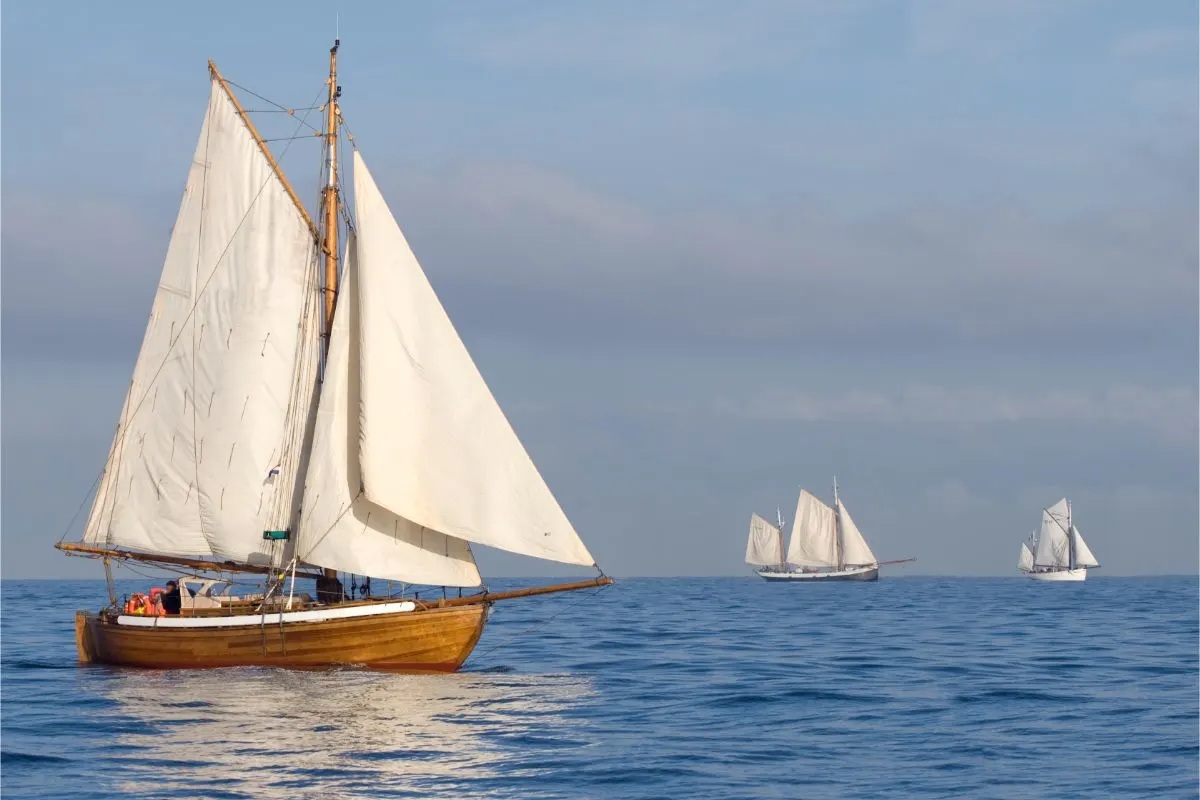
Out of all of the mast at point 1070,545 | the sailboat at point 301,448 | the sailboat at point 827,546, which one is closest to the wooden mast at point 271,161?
the sailboat at point 301,448

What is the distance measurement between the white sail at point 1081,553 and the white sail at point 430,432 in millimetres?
159810

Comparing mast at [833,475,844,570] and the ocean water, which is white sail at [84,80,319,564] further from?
mast at [833,475,844,570]

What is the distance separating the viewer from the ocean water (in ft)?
83.9

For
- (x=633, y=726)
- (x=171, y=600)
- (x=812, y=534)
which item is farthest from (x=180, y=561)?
(x=812, y=534)

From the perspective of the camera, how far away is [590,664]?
48219mm

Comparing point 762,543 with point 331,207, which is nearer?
point 331,207

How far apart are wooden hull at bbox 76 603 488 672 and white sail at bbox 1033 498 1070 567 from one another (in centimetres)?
15868

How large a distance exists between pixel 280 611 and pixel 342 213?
12.4m

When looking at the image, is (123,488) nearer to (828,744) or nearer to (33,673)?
(33,673)

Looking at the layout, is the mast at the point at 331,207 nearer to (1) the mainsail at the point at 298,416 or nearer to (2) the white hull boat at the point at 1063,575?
(1) the mainsail at the point at 298,416

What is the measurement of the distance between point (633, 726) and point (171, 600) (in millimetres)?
17903

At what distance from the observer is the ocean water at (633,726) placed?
25578mm

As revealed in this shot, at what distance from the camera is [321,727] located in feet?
102

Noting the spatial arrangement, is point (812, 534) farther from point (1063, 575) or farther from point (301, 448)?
point (301, 448)
